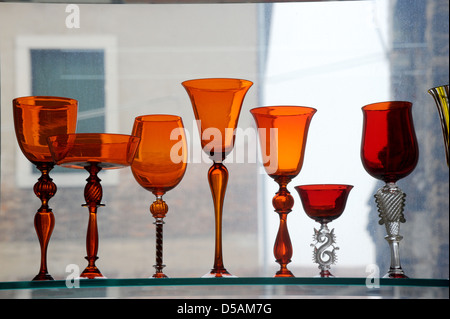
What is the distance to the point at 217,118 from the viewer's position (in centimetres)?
96

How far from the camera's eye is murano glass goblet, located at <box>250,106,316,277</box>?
970 mm

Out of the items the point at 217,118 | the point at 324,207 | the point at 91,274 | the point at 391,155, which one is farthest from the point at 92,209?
the point at 391,155

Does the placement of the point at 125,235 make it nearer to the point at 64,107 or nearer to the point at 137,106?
the point at 137,106

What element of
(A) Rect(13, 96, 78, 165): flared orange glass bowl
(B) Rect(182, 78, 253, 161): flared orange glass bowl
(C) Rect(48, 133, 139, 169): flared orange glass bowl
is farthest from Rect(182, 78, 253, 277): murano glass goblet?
(A) Rect(13, 96, 78, 165): flared orange glass bowl

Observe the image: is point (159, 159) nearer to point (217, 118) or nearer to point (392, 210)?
point (217, 118)

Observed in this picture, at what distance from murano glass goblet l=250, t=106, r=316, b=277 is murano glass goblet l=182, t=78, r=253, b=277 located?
4 centimetres

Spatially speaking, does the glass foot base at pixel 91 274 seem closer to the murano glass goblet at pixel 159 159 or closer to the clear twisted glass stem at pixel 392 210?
the murano glass goblet at pixel 159 159

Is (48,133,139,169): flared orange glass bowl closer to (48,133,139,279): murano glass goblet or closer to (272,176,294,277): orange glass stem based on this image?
(48,133,139,279): murano glass goblet

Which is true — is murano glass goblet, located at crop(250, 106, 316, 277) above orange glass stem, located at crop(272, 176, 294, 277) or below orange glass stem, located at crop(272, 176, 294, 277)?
above

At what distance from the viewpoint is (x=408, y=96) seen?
1.29 metres

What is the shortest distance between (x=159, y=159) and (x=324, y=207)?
250 millimetres

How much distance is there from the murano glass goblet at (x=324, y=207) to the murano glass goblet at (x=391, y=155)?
0.05 metres

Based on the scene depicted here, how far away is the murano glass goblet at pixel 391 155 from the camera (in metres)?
0.97
